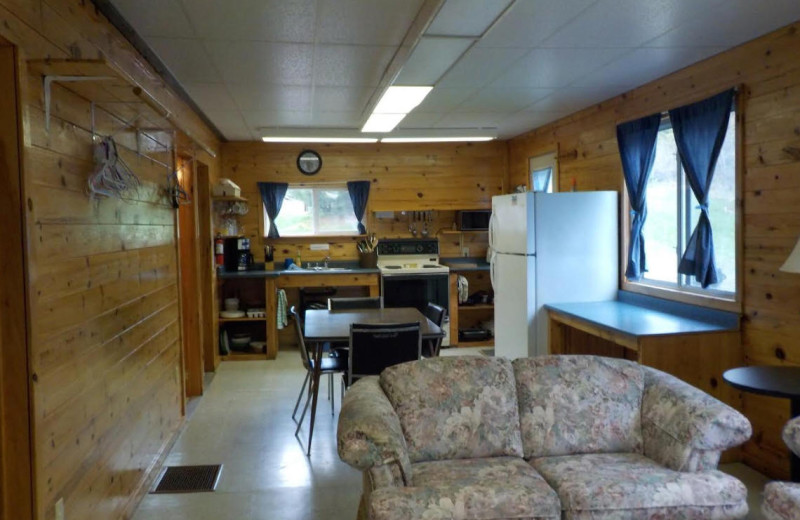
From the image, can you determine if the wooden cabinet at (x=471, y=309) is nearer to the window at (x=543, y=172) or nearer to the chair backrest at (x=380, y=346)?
the window at (x=543, y=172)

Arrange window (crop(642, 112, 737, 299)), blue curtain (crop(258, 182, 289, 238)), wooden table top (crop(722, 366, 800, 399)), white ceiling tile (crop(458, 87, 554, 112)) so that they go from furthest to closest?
blue curtain (crop(258, 182, 289, 238)) < white ceiling tile (crop(458, 87, 554, 112)) < window (crop(642, 112, 737, 299)) < wooden table top (crop(722, 366, 800, 399))

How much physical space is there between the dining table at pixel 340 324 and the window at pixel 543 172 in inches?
90.2

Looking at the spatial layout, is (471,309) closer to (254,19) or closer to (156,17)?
(254,19)

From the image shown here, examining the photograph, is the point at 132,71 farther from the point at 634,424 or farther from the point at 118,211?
the point at 634,424

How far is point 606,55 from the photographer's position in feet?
11.5

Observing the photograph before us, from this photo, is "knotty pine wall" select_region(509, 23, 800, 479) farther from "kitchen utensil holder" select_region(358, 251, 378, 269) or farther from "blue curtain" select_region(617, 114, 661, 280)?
"kitchen utensil holder" select_region(358, 251, 378, 269)

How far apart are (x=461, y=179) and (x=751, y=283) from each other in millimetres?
4149

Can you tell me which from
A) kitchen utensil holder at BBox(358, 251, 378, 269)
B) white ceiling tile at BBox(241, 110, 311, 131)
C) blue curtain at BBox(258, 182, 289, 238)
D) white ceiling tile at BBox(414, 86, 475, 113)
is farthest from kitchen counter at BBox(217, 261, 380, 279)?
white ceiling tile at BBox(414, 86, 475, 113)

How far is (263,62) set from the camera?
3535mm

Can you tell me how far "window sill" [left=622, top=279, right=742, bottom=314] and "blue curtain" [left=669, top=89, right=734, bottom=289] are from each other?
0.11 metres

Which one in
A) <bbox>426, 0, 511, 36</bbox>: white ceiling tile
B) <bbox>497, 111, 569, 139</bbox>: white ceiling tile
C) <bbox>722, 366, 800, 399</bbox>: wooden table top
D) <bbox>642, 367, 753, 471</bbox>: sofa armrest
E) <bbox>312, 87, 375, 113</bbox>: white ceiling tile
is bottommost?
<bbox>642, 367, 753, 471</bbox>: sofa armrest

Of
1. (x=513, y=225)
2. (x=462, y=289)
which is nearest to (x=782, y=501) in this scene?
(x=513, y=225)

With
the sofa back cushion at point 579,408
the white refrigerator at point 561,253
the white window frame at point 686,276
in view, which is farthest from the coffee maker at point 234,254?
the sofa back cushion at point 579,408

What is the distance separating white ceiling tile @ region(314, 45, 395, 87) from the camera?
10.9 ft
